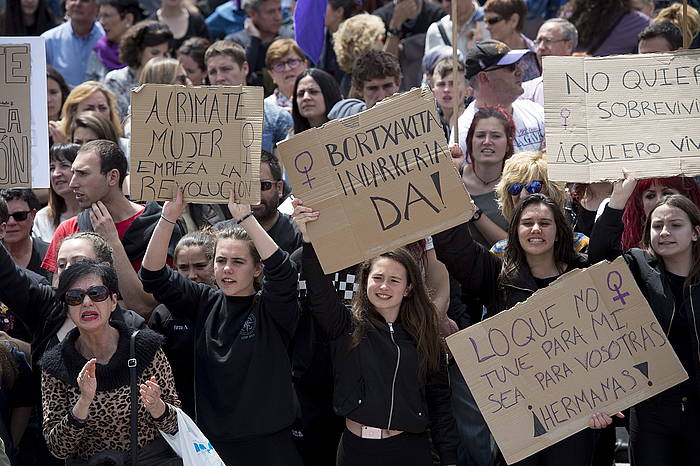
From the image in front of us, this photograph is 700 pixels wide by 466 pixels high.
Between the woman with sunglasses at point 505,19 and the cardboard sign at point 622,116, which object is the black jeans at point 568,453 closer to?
the cardboard sign at point 622,116

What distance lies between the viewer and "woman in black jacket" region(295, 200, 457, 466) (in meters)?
5.85

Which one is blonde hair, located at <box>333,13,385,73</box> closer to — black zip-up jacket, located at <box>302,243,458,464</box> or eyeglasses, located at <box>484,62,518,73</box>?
eyeglasses, located at <box>484,62,518,73</box>

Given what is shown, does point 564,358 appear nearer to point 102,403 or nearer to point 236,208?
point 236,208

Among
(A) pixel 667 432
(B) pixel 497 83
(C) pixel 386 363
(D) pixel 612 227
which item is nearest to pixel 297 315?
(C) pixel 386 363

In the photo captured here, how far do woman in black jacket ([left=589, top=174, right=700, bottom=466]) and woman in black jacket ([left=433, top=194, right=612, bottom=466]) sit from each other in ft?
0.67

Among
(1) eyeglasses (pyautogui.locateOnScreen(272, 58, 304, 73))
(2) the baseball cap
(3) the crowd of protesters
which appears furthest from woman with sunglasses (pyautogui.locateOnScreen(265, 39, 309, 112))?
(3) the crowd of protesters

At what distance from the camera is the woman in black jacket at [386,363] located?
5.85m

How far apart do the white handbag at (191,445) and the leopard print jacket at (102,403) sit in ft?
0.14

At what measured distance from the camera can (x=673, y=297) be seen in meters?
5.92

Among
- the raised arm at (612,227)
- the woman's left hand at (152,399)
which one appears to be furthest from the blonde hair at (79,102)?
the raised arm at (612,227)

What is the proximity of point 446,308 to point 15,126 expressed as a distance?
2.44 meters

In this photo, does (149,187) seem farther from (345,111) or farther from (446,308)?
(345,111)

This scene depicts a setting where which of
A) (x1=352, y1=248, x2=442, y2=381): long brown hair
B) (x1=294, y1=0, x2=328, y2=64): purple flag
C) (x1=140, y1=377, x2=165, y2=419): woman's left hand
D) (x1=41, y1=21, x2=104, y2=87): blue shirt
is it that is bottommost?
(x1=140, y1=377, x2=165, y2=419): woman's left hand

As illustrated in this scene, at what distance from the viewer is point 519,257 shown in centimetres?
618
